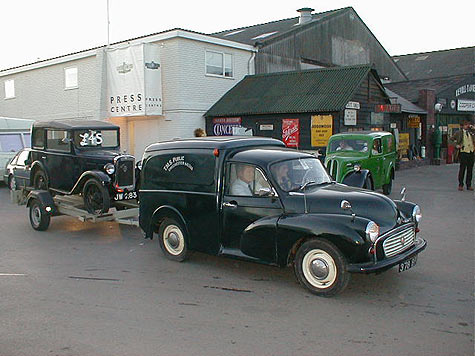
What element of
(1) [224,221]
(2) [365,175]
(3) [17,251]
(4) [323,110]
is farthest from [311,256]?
(4) [323,110]

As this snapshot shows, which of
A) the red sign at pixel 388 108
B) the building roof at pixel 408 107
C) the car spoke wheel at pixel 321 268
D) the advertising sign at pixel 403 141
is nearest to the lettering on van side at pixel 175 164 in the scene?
the car spoke wheel at pixel 321 268

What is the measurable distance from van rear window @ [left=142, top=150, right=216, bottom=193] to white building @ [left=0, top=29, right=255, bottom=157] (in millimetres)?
13916

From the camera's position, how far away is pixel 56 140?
1041 cm

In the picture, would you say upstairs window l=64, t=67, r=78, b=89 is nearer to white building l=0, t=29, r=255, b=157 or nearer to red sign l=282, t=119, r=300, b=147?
white building l=0, t=29, r=255, b=157

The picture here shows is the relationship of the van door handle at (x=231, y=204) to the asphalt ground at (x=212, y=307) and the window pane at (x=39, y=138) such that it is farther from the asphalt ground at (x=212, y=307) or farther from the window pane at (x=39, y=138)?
the window pane at (x=39, y=138)

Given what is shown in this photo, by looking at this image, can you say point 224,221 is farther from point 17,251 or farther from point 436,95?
point 436,95

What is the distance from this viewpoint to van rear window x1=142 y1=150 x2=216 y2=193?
22.3ft

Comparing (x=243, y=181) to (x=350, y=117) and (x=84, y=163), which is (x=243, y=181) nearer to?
(x=84, y=163)

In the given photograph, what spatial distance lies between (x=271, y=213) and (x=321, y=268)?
3.17 ft

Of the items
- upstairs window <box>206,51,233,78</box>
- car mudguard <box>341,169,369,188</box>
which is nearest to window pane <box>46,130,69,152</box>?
car mudguard <box>341,169,369,188</box>

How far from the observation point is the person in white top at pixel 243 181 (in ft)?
21.1

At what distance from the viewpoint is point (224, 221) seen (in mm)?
6539

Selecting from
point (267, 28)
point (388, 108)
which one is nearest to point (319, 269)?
point (388, 108)

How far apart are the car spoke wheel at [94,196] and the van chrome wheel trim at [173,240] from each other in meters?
2.19
